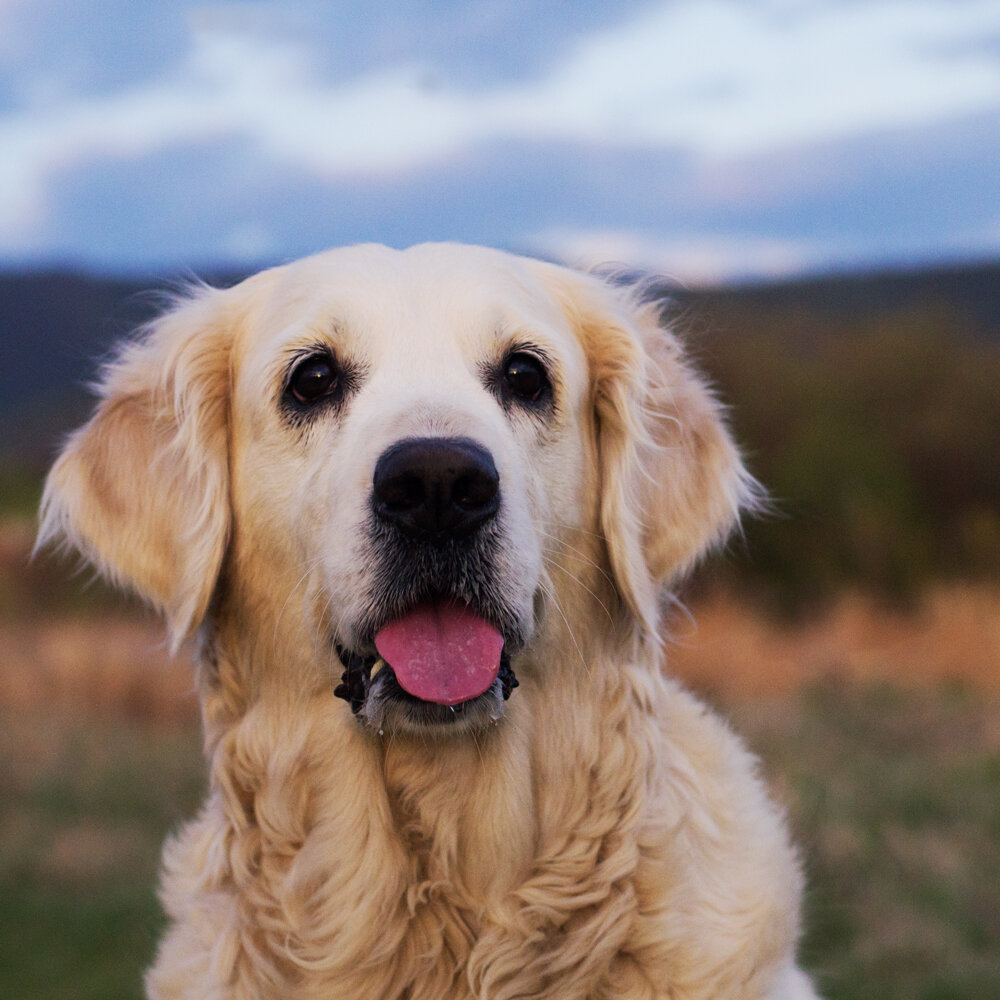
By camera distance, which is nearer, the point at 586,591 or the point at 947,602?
the point at 586,591

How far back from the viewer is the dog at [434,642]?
282cm

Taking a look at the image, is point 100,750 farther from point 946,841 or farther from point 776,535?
point 776,535

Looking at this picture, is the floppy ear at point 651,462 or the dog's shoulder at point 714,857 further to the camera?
the floppy ear at point 651,462

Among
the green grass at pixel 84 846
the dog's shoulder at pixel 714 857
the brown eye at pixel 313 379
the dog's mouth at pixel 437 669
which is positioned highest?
the brown eye at pixel 313 379

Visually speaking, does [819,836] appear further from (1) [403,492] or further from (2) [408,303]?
(1) [403,492]

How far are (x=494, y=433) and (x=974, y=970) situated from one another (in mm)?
4355

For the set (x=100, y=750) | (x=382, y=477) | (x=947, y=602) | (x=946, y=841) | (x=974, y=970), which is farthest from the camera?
(x=947, y=602)

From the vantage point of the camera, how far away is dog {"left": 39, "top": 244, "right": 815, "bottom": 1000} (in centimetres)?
282

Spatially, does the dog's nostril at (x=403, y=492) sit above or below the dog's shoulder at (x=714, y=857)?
above

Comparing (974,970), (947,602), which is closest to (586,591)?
(974,970)

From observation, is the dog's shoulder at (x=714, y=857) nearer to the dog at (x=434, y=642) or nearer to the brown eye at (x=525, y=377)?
the dog at (x=434, y=642)

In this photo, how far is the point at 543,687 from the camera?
10.1ft

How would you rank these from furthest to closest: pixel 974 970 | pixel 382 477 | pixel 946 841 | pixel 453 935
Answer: pixel 946 841
pixel 974 970
pixel 453 935
pixel 382 477

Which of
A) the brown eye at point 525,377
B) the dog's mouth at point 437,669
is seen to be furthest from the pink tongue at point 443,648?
the brown eye at point 525,377
